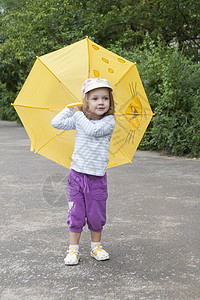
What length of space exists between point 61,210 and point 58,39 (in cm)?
1332

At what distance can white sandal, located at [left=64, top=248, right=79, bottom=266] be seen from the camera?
3.37 m

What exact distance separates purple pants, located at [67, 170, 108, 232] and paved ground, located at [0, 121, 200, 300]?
0.36 metres

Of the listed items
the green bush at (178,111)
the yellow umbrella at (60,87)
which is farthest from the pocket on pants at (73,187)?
the green bush at (178,111)

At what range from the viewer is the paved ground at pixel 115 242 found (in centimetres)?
296

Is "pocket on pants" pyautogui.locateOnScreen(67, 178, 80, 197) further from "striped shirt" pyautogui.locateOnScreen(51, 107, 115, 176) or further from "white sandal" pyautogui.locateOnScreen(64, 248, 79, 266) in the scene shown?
"white sandal" pyautogui.locateOnScreen(64, 248, 79, 266)

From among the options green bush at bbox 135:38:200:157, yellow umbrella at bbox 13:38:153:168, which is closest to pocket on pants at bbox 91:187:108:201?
yellow umbrella at bbox 13:38:153:168

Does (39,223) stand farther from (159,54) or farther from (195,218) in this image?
(159,54)

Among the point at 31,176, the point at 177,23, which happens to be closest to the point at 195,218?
the point at 31,176

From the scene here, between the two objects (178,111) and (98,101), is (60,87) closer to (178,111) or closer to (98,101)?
(98,101)

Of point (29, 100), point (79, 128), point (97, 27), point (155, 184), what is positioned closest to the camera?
point (79, 128)

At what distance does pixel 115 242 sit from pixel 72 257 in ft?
2.21

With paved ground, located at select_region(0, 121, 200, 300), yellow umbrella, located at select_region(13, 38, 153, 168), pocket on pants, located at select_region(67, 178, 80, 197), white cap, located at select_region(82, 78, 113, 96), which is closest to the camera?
paved ground, located at select_region(0, 121, 200, 300)

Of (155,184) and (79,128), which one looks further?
(155,184)

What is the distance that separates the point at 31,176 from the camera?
739 centimetres
